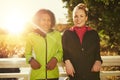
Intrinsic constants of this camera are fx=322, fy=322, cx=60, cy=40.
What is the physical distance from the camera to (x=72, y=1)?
15.8m

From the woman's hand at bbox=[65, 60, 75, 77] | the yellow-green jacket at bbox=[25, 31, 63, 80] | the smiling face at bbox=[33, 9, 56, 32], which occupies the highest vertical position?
the smiling face at bbox=[33, 9, 56, 32]

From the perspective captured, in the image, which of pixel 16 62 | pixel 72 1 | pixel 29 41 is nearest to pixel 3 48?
pixel 16 62

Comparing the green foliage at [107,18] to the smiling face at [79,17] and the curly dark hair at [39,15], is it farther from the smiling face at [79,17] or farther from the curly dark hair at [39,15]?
the curly dark hair at [39,15]

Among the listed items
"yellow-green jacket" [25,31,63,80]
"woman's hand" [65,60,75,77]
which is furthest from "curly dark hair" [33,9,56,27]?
"woman's hand" [65,60,75,77]

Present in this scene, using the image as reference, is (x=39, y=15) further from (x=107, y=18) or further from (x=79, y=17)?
(x=107, y=18)

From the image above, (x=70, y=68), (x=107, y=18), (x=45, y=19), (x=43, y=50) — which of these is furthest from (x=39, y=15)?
(x=107, y=18)

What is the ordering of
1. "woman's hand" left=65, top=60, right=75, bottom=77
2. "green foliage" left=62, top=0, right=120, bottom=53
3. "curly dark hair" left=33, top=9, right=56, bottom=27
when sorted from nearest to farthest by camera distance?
"woman's hand" left=65, top=60, right=75, bottom=77, "curly dark hair" left=33, top=9, right=56, bottom=27, "green foliage" left=62, top=0, right=120, bottom=53

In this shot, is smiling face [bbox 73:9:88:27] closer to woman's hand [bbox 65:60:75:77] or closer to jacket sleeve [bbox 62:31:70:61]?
jacket sleeve [bbox 62:31:70:61]

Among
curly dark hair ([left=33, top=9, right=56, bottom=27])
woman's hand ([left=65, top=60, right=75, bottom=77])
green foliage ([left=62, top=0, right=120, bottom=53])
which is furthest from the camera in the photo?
green foliage ([left=62, top=0, right=120, bottom=53])

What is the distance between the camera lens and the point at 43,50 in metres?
4.16

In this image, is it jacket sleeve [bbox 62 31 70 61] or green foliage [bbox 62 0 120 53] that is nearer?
jacket sleeve [bbox 62 31 70 61]

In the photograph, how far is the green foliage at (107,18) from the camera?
11485mm

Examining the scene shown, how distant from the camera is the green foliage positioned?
37.7 feet

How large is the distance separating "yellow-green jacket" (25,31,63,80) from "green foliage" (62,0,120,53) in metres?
6.95
